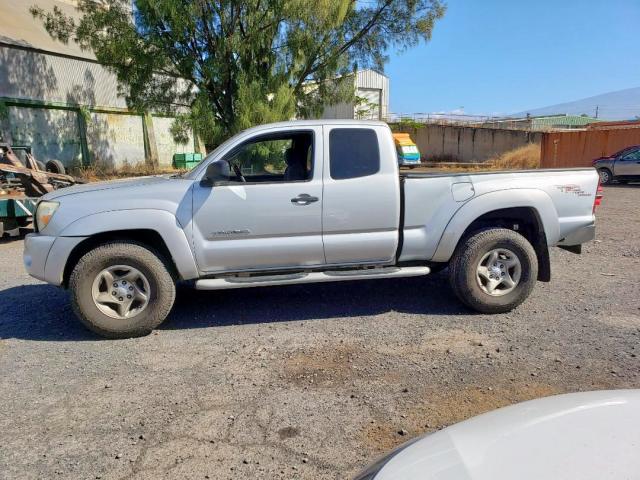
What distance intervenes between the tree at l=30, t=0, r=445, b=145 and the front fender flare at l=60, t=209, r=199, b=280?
12.2 meters

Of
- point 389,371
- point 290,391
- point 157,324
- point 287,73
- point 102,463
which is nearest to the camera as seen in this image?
point 102,463

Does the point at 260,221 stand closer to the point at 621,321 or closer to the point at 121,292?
the point at 121,292

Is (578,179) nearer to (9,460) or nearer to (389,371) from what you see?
(389,371)

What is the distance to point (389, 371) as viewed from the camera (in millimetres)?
3826

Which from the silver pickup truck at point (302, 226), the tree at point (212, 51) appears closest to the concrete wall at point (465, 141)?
the tree at point (212, 51)

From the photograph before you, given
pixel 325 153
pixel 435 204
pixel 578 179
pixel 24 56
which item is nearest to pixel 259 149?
pixel 325 153

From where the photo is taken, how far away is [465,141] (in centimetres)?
3966

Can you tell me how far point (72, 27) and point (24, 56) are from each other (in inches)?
168

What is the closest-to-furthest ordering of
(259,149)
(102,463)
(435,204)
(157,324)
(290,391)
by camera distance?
(102,463) < (290,391) < (157,324) < (435,204) < (259,149)

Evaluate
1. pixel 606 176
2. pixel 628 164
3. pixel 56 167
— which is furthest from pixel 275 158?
pixel 606 176

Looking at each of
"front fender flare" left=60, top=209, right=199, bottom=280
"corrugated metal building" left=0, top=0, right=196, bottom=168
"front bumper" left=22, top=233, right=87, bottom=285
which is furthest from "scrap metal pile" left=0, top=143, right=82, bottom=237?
"corrugated metal building" left=0, top=0, right=196, bottom=168

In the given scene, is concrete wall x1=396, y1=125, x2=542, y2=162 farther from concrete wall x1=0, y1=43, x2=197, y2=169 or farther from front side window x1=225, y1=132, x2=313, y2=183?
front side window x1=225, y1=132, x2=313, y2=183

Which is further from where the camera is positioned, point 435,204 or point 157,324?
point 435,204

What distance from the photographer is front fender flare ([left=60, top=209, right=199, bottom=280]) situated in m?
4.39
